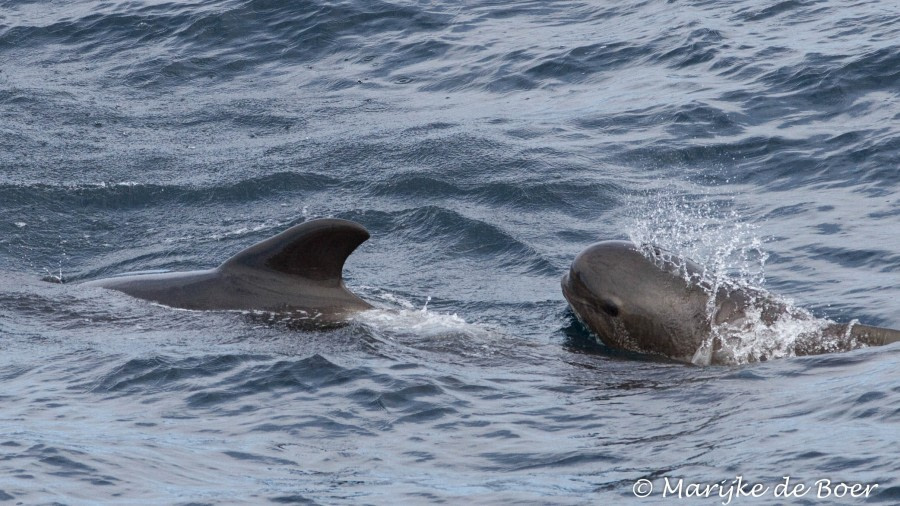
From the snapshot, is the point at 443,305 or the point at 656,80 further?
the point at 656,80

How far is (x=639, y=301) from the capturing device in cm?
1238

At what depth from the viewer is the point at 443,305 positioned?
14594 mm

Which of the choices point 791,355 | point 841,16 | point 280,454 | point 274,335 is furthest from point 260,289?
point 841,16

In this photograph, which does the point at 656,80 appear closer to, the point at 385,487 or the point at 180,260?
the point at 180,260

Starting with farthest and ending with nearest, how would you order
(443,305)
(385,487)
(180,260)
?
(180,260) < (443,305) < (385,487)

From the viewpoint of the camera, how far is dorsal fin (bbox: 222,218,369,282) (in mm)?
12352

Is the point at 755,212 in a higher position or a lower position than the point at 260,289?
lower

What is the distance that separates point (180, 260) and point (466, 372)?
599 centimetres

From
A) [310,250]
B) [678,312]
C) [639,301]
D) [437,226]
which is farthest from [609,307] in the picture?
[437,226]

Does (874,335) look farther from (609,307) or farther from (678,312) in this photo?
(609,307)

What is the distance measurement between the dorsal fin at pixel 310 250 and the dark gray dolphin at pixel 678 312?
7.14ft

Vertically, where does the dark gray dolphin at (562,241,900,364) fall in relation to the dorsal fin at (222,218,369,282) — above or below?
below

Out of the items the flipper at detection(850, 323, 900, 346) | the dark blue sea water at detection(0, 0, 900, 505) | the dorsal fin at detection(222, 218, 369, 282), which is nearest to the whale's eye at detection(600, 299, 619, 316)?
the dark blue sea water at detection(0, 0, 900, 505)

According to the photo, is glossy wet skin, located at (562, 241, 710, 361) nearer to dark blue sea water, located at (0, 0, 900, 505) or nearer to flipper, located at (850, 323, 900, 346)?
dark blue sea water, located at (0, 0, 900, 505)
